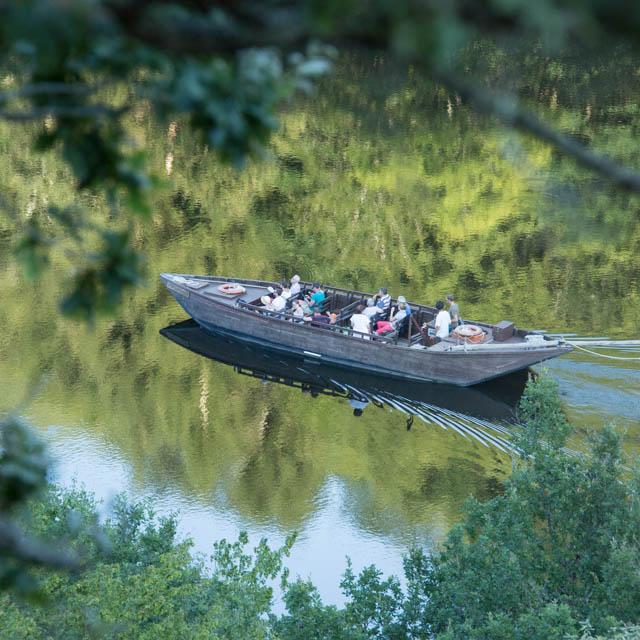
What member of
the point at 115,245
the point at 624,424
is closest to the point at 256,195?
the point at 624,424

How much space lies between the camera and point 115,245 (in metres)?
3.39

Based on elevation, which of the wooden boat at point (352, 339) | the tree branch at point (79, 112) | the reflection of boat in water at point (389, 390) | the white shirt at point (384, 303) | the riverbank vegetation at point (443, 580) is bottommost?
the reflection of boat in water at point (389, 390)

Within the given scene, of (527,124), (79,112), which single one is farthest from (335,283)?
(527,124)

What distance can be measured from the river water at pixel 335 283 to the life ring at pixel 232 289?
1.75 meters

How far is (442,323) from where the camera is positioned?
24.5 metres

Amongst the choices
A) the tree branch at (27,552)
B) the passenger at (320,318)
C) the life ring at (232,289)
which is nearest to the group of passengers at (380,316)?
the passenger at (320,318)

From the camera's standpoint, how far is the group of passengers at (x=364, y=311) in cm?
2470

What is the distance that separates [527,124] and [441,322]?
21887 millimetres

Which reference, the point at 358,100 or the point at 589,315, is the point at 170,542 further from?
the point at 358,100

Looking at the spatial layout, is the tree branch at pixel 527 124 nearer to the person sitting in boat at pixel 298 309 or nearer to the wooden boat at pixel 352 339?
the wooden boat at pixel 352 339

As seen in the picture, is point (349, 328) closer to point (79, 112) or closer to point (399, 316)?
point (399, 316)

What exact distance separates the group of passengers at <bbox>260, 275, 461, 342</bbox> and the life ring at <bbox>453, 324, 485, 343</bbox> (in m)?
0.29

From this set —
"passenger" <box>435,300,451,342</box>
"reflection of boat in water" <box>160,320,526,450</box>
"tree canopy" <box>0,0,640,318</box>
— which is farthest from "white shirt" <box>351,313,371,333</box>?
"tree canopy" <box>0,0,640,318</box>

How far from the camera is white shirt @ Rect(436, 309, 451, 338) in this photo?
24359 mm
